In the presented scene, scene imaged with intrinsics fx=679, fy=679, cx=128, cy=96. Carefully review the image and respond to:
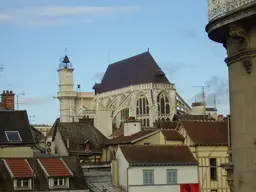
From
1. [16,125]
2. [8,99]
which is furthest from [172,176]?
[8,99]

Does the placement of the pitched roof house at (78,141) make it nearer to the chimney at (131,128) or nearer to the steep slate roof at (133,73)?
the chimney at (131,128)

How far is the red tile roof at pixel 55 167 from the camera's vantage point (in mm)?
38625

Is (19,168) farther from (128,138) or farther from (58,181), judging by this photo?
(128,138)

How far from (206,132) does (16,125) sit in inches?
522

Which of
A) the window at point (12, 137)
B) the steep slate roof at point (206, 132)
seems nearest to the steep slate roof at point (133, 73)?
the steep slate roof at point (206, 132)

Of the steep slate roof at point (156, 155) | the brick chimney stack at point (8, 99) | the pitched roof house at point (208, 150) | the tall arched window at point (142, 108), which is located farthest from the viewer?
the tall arched window at point (142, 108)

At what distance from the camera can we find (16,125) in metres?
44.6

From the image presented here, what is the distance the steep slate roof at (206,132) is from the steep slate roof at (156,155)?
2.08 m

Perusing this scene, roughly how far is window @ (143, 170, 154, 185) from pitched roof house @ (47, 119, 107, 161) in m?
9.51

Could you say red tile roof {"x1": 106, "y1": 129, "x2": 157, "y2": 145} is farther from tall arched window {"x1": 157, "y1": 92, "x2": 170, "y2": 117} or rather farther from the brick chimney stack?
tall arched window {"x1": 157, "y1": 92, "x2": 170, "y2": 117}

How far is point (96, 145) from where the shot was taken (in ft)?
172

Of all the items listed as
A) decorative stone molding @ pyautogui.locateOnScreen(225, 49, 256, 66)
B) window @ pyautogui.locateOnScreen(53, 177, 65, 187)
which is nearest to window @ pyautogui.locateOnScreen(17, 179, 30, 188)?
window @ pyautogui.locateOnScreen(53, 177, 65, 187)

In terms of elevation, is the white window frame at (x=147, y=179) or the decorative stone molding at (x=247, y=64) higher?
the decorative stone molding at (x=247, y=64)

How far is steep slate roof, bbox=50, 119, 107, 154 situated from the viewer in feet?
168
